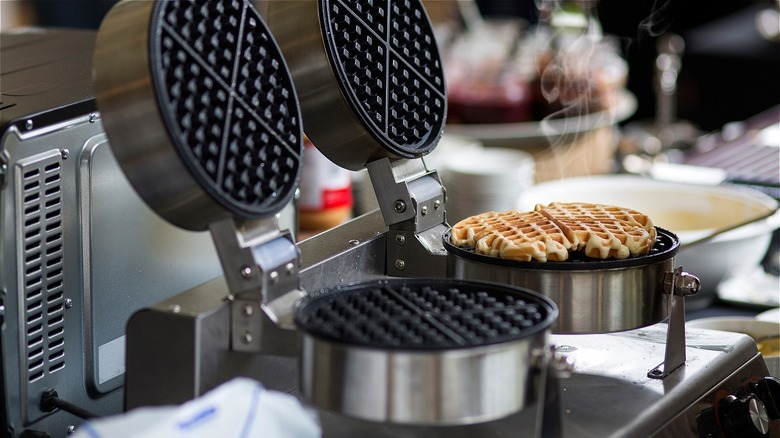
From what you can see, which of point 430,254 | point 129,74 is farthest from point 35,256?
point 430,254

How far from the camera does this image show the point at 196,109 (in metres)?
0.95

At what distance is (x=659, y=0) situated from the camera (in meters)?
2.10

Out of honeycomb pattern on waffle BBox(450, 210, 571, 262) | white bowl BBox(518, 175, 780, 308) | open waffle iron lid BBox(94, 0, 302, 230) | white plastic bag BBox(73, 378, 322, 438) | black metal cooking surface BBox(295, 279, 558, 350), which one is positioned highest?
open waffle iron lid BBox(94, 0, 302, 230)

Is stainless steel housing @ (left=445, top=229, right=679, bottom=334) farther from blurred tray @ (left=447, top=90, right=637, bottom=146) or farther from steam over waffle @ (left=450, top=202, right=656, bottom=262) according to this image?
blurred tray @ (left=447, top=90, right=637, bottom=146)

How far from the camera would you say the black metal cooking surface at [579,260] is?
42.9 inches

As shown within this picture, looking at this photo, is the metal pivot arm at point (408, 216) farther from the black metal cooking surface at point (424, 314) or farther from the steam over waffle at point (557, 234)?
the black metal cooking surface at point (424, 314)

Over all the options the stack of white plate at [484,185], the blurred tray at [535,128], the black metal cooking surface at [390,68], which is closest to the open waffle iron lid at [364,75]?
the black metal cooking surface at [390,68]

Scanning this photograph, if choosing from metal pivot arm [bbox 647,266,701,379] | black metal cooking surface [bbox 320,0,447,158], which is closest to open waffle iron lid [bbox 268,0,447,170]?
black metal cooking surface [bbox 320,0,447,158]

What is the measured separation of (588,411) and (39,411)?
1.92 ft

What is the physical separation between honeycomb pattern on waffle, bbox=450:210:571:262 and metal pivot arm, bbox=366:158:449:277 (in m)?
0.05

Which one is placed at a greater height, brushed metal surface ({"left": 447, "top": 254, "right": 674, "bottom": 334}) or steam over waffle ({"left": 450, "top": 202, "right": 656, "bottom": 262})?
steam over waffle ({"left": 450, "top": 202, "right": 656, "bottom": 262})

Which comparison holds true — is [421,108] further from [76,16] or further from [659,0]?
[76,16]

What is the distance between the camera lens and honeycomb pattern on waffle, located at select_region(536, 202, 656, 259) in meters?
1.12

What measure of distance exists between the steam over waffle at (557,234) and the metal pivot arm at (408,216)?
0.06m
